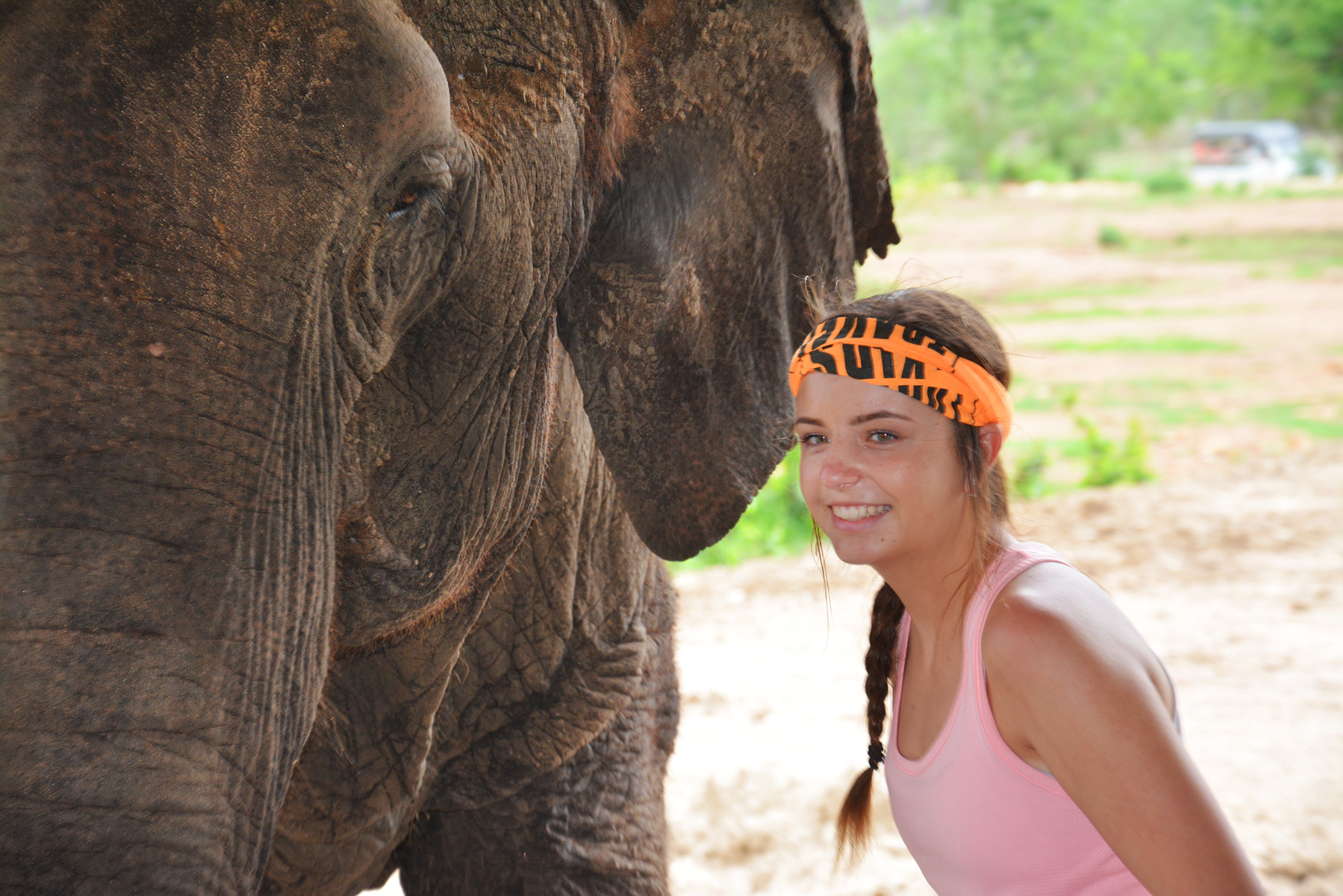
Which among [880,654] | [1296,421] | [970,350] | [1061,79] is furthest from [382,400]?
[1061,79]

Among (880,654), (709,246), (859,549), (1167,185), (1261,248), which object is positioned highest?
(1167,185)

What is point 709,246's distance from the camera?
2053 mm

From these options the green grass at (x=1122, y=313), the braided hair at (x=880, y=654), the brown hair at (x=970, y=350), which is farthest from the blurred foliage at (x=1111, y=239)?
the brown hair at (x=970, y=350)

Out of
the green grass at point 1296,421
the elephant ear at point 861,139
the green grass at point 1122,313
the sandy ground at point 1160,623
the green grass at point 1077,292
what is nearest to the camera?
the elephant ear at point 861,139

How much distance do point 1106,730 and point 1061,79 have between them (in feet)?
92.6

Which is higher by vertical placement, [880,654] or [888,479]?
[888,479]

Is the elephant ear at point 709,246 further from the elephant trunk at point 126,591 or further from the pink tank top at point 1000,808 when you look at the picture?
the elephant trunk at point 126,591

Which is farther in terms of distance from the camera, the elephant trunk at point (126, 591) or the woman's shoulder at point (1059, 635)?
the woman's shoulder at point (1059, 635)

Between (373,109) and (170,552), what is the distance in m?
0.45

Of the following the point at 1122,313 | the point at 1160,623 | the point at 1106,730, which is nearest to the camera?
the point at 1106,730

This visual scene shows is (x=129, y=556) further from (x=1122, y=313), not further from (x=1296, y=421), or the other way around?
(x=1122, y=313)

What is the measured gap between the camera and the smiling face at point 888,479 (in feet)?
5.57

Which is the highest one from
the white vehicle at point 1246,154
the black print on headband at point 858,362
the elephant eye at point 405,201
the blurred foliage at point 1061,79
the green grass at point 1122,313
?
the blurred foliage at point 1061,79

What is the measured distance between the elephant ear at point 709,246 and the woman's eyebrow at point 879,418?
1.22 ft
